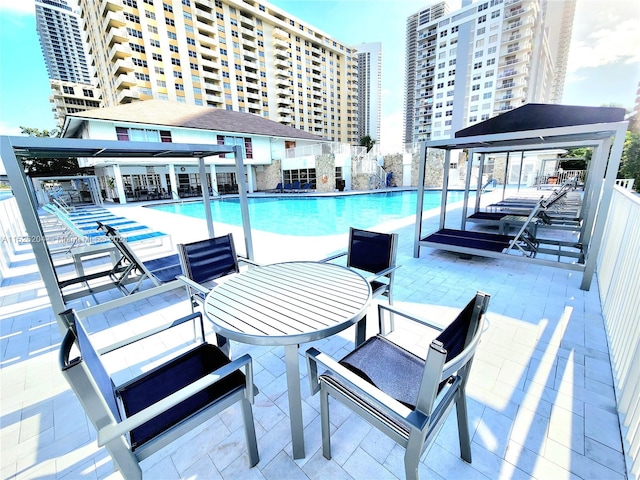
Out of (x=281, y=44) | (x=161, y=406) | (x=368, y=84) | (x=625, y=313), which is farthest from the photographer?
(x=368, y=84)

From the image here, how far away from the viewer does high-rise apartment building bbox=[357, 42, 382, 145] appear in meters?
76.3

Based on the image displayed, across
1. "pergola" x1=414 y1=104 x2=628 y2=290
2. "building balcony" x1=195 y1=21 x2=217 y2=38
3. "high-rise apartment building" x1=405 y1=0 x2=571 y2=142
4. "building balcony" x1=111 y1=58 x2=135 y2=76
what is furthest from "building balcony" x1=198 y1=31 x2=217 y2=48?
"pergola" x1=414 y1=104 x2=628 y2=290

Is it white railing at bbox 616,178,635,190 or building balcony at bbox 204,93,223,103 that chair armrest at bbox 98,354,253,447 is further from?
building balcony at bbox 204,93,223,103

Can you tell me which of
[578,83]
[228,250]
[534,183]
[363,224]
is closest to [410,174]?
[534,183]

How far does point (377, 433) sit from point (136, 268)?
3203 millimetres

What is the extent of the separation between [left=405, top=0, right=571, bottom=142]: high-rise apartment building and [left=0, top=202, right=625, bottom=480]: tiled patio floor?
121 ft

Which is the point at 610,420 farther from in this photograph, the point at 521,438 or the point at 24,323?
the point at 24,323

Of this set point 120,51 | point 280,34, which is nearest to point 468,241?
point 120,51

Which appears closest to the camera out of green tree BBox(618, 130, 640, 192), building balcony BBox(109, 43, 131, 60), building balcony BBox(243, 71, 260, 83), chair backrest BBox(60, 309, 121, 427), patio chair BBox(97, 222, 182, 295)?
chair backrest BBox(60, 309, 121, 427)

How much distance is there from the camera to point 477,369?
2133mm

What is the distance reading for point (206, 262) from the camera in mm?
2865

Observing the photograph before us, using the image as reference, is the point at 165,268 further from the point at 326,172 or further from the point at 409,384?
the point at 326,172

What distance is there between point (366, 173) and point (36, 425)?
19.6 m

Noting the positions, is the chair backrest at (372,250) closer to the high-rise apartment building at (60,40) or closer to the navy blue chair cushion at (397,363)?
the navy blue chair cushion at (397,363)
